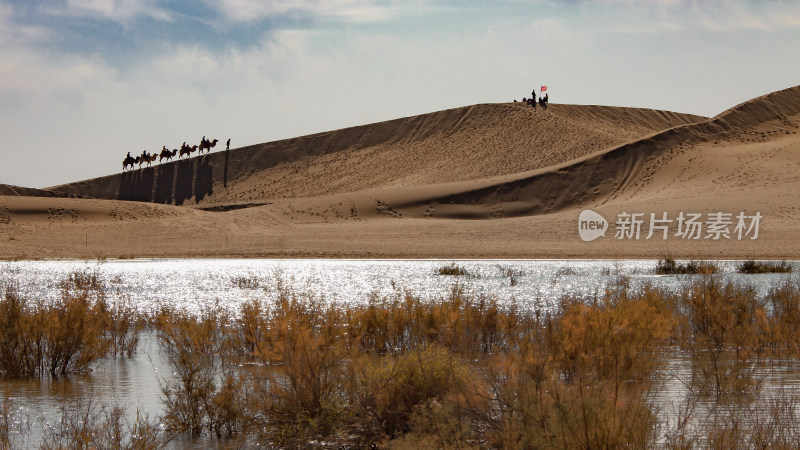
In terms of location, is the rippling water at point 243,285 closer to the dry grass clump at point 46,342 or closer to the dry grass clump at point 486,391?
the dry grass clump at point 46,342

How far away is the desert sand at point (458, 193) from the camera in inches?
1683

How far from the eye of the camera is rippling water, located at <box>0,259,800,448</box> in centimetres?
891

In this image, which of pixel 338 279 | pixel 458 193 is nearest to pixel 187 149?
pixel 458 193

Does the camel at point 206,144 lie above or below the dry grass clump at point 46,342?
above

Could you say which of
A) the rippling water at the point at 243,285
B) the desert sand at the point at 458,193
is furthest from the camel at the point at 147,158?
the rippling water at the point at 243,285

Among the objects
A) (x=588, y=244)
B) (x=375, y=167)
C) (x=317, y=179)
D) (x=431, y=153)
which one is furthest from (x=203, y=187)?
(x=588, y=244)

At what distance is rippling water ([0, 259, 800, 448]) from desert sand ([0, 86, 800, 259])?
5974 mm

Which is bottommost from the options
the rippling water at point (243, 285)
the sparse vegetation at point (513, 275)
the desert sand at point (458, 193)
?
the rippling water at point (243, 285)

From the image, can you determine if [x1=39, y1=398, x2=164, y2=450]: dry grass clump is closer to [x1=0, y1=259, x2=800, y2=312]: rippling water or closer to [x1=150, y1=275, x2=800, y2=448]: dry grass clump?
[x1=150, y1=275, x2=800, y2=448]: dry grass clump

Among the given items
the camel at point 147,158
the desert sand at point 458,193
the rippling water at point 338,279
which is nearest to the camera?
the rippling water at point 338,279

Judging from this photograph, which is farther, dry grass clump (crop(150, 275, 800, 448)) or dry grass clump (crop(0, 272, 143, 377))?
dry grass clump (crop(0, 272, 143, 377))

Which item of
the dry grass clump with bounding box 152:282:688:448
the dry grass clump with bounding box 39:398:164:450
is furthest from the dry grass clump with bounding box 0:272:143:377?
the dry grass clump with bounding box 39:398:164:450

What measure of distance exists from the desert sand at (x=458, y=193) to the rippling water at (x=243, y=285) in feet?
19.6

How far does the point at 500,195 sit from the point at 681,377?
176 feet
